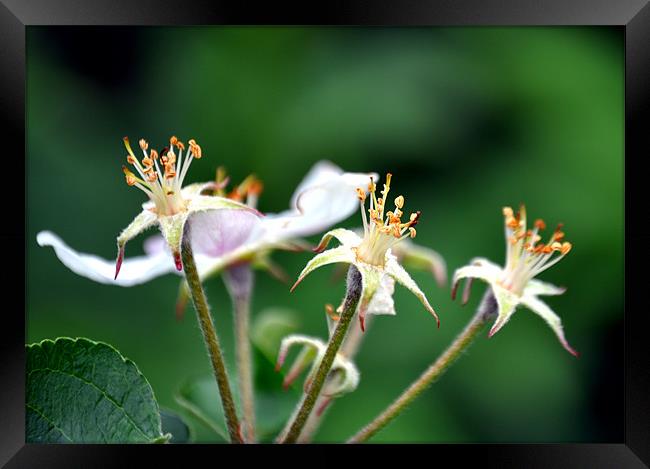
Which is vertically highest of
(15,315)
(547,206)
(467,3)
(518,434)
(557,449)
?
(467,3)

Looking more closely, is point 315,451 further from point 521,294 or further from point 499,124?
point 499,124

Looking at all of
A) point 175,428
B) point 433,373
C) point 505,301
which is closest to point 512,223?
point 505,301

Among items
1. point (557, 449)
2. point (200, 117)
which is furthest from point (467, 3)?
point (200, 117)

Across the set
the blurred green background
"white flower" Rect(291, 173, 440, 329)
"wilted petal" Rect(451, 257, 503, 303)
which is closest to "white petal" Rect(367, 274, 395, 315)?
"white flower" Rect(291, 173, 440, 329)

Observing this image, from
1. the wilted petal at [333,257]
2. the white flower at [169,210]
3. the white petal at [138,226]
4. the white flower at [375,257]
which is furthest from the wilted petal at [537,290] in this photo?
the white petal at [138,226]

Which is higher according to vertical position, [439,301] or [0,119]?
[0,119]

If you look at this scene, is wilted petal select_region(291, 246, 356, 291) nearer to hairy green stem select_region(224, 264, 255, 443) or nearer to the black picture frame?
the black picture frame
